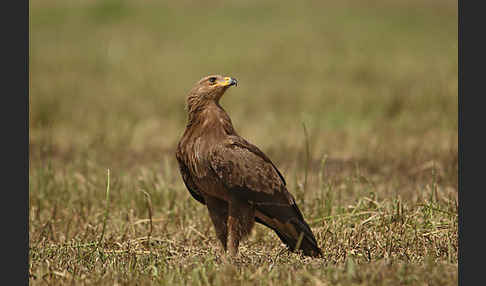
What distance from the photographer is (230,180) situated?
5070 mm

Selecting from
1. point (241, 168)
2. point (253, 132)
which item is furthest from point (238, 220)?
point (253, 132)

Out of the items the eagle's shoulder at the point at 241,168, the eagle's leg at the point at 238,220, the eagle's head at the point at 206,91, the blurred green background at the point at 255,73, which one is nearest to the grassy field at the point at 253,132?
the blurred green background at the point at 255,73

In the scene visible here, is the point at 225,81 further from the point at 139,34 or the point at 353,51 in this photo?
the point at 139,34

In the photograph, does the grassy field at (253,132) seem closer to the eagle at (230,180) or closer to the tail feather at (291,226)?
the tail feather at (291,226)

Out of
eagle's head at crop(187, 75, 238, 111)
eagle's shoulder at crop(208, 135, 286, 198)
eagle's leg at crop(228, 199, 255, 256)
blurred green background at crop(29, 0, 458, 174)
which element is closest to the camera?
eagle's shoulder at crop(208, 135, 286, 198)

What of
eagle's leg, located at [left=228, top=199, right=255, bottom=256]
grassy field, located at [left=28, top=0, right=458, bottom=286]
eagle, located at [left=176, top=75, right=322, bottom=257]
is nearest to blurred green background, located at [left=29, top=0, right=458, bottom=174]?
grassy field, located at [left=28, top=0, right=458, bottom=286]

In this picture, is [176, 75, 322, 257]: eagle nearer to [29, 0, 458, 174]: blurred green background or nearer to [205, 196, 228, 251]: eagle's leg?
[205, 196, 228, 251]: eagle's leg

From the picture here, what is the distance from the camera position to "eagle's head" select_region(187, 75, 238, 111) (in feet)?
17.9

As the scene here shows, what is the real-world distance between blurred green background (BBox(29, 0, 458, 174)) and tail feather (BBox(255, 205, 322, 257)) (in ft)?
6.96

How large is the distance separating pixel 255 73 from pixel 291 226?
1031 centimetres

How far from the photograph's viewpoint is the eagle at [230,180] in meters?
5.11

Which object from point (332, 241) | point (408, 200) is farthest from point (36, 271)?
point (408, 200)

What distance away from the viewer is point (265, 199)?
5223 millimetres

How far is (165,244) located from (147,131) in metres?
5.05
